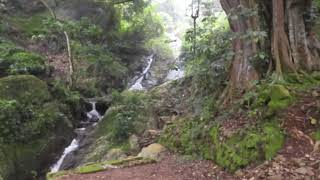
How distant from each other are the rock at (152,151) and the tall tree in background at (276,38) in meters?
1.85

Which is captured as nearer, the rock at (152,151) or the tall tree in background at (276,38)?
the tall tree in background at (276,38)

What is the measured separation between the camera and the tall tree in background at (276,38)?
6.52m

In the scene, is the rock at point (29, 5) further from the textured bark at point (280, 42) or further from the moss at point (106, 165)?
the textured bark at point (280, 42)

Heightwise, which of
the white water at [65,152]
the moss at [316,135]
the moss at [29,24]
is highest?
the moss at [29,24]

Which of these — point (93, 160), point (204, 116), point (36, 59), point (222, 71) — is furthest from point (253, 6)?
point (36, 59)

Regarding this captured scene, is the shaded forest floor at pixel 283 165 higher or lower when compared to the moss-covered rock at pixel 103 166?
higher

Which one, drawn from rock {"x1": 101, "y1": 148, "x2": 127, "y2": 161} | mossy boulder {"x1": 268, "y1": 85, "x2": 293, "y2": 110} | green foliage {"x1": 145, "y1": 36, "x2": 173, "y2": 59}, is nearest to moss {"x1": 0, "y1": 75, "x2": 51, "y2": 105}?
rock {"x1": 101, "y1": 148, "x2": 127, "y2": 161}

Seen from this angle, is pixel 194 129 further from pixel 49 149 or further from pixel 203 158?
pixel 49 149

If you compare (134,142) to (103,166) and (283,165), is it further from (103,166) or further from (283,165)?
(283,165)

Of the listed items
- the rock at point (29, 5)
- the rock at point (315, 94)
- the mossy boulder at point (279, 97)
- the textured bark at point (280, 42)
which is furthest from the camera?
the rock at point (29, 5)

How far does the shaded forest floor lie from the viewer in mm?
4754

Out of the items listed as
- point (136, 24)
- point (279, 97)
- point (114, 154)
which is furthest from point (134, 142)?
point (136, 24)

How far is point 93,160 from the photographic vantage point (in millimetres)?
8859

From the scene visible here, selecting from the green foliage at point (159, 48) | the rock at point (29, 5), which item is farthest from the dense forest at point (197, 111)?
the green foliage at point (159, 48)
